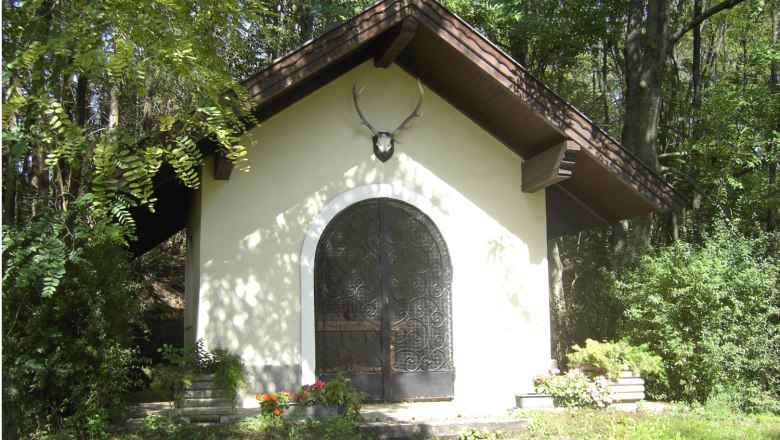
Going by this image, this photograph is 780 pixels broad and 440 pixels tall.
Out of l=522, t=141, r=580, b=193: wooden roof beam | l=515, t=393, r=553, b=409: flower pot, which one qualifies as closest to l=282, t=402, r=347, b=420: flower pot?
l=515, t=393, r=553, b=409: flower pot

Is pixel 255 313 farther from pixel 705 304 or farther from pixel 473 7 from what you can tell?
pixel 473 7

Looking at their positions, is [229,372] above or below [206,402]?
above

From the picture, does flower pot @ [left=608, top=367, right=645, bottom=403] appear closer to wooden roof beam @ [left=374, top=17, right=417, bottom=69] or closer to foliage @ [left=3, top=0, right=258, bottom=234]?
wooden roof beam @ [left=374, top=17, right=417, bottom=69]

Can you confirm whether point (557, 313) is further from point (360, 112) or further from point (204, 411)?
point (204, 411)

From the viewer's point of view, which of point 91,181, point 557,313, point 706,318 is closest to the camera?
point 91,181

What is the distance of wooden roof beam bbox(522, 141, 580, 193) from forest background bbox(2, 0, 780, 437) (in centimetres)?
219

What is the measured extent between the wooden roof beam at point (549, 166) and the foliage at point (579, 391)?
220 centimetres

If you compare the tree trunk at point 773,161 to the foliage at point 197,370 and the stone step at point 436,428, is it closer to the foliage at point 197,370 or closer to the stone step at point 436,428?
the stone step at point 436,428

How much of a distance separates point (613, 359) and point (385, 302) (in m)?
2.69

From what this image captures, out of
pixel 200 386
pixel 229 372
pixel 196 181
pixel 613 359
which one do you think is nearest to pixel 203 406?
pixel 200 386

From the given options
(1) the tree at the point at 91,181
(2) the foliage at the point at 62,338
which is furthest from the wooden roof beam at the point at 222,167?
(2) the foliage at the point at 62,338

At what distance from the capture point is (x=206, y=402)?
23.6ft

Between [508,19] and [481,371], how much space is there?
8.64m

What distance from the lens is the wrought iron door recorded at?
27.6ft
